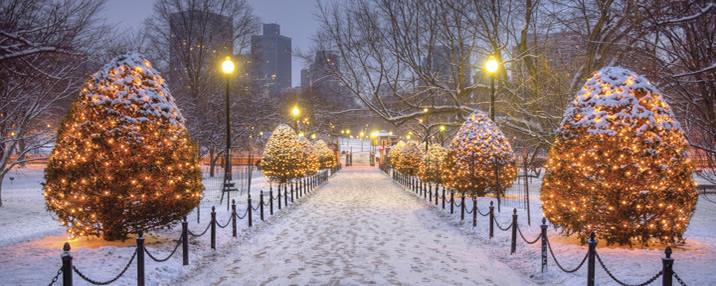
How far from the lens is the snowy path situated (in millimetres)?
7098

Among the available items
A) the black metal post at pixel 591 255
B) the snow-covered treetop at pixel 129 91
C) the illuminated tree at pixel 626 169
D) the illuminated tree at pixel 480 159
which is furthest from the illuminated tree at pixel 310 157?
the black metal post at pixel 591 255

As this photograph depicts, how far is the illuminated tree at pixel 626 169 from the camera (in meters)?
7.62

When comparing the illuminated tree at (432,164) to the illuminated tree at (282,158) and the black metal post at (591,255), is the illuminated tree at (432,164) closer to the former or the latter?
the illuminated tree at (282,158)

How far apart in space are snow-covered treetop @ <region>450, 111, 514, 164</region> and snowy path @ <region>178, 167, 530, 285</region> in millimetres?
3879

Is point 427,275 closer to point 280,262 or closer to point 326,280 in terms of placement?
point 326,280

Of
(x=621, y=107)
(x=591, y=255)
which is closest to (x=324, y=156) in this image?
(x=621, y=107)

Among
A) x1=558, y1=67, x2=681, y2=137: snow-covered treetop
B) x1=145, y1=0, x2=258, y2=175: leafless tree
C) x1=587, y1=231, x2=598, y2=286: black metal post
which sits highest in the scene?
Answer: x1=145, y1=0, x2=258, y2=175: leafless tree

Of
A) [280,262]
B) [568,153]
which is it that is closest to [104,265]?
[280,262]

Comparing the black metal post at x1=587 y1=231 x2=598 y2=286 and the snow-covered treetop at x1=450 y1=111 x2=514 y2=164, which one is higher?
the snow-covered treetop at x1=450 y1=111 x2=514 y2=164

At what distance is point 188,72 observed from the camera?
31.5m

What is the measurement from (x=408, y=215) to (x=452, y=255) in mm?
5725

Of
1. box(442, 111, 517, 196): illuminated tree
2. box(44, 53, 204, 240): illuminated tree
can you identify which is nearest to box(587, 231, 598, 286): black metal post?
box(44, 53, 204, 240): illuminated tree

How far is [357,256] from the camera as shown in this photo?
862 cm

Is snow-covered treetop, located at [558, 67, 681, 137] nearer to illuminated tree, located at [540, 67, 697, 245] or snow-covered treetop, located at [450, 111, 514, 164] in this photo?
illuminated tree, located at [540, 67, 697, 245]
